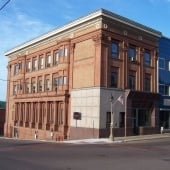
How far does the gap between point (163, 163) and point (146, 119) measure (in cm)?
2782

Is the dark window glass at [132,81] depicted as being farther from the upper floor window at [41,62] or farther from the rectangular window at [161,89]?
the upper floor window at [41,62]

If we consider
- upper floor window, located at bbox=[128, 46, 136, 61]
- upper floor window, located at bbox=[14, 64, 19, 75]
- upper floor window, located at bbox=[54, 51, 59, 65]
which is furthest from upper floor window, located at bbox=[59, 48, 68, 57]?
upper floor window, located at bbox=[14, 64, 19, 75]

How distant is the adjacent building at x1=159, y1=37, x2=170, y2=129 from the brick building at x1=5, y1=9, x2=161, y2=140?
137 cm

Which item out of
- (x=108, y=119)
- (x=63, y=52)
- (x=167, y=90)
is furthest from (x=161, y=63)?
(x=63, y=52)

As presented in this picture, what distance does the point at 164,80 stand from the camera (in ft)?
160

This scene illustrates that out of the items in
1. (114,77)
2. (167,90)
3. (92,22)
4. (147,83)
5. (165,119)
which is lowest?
(165,119)

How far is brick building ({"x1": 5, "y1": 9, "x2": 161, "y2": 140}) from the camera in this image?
40.8 metres

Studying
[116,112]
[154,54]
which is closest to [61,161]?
[116,112]

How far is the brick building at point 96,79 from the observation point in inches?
1604

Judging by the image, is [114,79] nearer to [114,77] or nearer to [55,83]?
[114,77]

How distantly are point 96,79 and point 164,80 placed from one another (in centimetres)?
1241

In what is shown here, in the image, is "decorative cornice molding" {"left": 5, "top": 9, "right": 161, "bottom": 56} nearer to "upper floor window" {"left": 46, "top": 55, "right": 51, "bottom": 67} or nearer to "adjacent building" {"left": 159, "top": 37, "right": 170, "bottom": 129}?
"adjacent building" {"left": 159, "top": 37, "right": 170, "bottom": 129}

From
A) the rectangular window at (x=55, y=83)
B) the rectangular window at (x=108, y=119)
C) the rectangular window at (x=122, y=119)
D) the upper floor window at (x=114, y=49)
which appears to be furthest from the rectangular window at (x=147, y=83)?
the rectangular window at (x=55, y=83)

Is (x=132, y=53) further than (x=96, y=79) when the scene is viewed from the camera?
Yes
